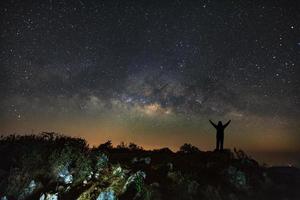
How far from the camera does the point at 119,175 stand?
23219 millimetres

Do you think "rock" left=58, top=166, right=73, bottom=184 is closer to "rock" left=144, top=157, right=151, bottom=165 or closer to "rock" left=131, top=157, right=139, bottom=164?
"rock" left=131, top=157, right=139, bottom=164

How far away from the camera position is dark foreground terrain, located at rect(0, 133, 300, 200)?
72.9 feet

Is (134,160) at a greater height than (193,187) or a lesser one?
greater

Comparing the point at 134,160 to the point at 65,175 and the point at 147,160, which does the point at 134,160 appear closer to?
the point at 147,160

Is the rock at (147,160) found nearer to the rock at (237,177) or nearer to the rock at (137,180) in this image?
the rock at (137,180)

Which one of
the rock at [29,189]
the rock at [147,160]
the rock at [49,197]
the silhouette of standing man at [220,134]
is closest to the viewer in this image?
the rock at [49,197]

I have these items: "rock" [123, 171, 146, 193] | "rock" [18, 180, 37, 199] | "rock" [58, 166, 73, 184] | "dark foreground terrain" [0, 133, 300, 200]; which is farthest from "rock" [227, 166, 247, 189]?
"rock" [18, 180, 37, 199]

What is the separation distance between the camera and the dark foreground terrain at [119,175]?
22.2m

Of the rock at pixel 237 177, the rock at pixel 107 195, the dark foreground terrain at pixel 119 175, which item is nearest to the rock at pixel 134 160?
the dark foreground terrain at pixel 119 175

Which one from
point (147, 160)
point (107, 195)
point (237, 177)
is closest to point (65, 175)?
point (107, 195)

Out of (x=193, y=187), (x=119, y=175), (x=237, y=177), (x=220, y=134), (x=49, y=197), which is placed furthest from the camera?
(x=220, y=134)

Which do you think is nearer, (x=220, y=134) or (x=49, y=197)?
(x=49, y=197)

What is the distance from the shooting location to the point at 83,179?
23453 mm

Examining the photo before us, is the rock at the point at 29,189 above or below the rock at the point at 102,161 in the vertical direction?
below
